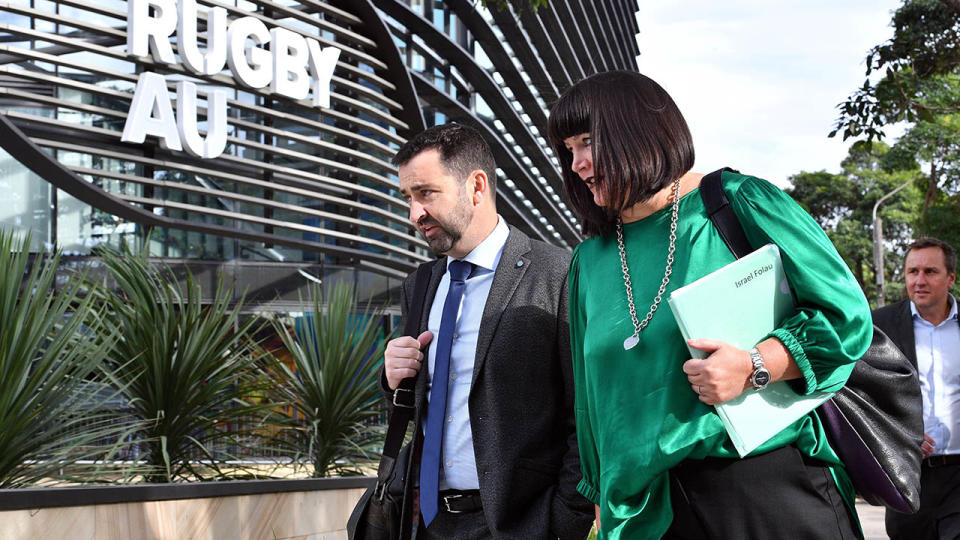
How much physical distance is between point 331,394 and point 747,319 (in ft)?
16.6

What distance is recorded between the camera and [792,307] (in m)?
1.98

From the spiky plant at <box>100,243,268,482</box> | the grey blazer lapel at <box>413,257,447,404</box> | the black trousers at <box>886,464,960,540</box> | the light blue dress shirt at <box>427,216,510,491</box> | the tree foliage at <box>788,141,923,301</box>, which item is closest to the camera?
the light blue dress shirt at <box>427,216,510,491</box>

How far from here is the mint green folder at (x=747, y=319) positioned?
1813mm

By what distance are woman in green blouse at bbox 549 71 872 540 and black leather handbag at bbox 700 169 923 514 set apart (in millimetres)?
29

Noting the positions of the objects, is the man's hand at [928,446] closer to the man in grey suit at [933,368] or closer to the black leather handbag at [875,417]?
the man in grey suit at [933,368]

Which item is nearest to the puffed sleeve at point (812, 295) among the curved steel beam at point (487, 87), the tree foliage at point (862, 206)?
the curved steel beam at point (487, 87)

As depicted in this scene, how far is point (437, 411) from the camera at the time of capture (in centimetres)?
289

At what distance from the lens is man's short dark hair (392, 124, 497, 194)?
3133 mm

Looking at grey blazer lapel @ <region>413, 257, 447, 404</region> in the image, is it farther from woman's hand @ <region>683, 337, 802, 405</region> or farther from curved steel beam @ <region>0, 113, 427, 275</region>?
curved steel beam @ <region>0, 113, 427, 275</region>

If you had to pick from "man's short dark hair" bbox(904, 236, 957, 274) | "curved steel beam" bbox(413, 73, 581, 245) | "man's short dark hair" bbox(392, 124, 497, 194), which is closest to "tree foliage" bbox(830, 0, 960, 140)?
"man's short dark hair" bbox(904, 236, 957, 274)

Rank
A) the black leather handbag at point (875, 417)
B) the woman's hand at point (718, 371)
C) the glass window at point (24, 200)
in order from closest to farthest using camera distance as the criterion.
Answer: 1. the woman's hand at point (718, 371)
2. the black leather handbag at point (875, 417)
3. the glass window at point (24, 200)

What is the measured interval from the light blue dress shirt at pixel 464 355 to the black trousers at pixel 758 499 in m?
1.00

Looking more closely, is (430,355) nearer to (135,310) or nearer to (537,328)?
(537,328)

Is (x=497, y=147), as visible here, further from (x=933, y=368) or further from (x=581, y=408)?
(x=581, y=408)
